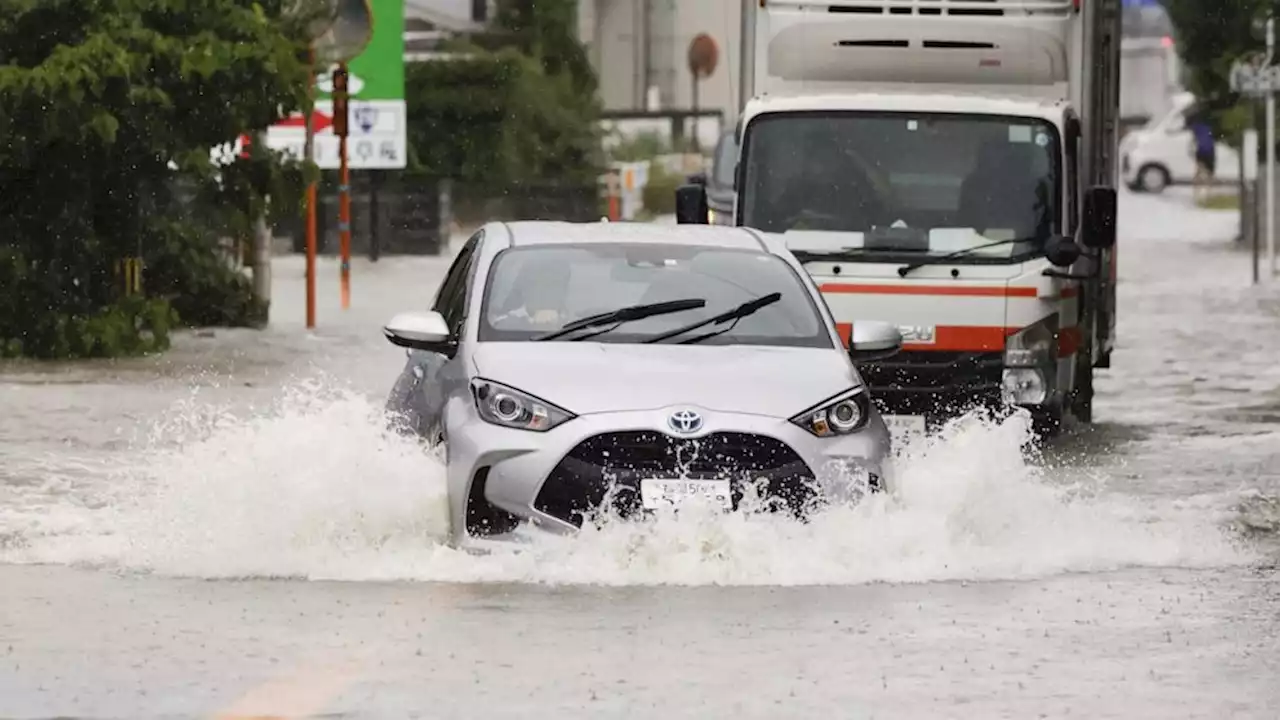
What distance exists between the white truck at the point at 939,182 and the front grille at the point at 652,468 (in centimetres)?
527

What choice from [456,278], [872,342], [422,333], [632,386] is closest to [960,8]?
[456,278]

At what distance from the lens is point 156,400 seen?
67.4ft

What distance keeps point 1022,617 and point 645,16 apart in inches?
2580

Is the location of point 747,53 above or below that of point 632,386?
above

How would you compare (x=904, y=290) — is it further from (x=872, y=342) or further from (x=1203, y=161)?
(x=1203, y=161)

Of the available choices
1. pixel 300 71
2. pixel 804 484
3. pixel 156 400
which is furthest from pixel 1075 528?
pixel 300 71

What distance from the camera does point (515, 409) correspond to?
11531mm

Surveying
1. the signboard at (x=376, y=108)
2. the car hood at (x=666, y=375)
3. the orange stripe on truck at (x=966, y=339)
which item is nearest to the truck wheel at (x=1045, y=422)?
the orange stripe on truck at (x=966, y=339)

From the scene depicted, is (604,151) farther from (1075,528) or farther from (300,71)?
(1075,528)

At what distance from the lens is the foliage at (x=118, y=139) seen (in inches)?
909

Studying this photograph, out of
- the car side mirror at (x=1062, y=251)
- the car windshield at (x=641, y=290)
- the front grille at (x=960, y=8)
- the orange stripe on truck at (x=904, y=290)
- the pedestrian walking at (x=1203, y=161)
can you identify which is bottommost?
the pedestrian walking at (x=1203, y=161)

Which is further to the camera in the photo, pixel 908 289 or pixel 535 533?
pixel 908 289

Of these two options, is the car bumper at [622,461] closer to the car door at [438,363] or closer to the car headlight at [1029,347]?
the car door at [438,363]

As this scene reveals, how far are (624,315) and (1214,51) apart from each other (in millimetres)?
35645
